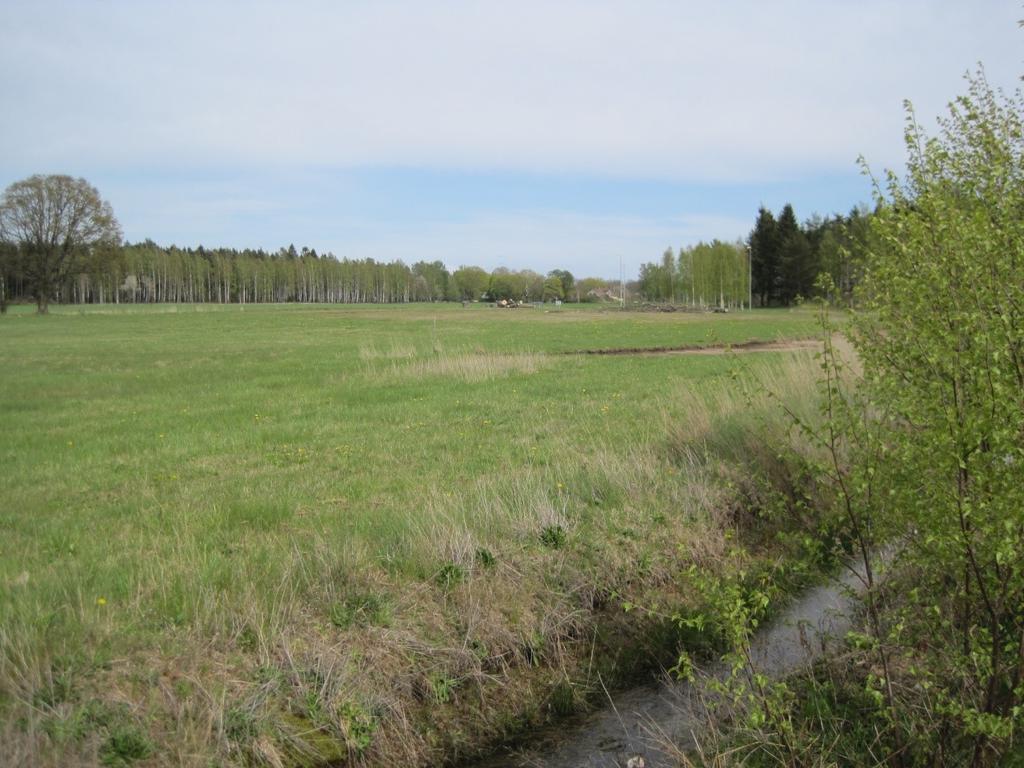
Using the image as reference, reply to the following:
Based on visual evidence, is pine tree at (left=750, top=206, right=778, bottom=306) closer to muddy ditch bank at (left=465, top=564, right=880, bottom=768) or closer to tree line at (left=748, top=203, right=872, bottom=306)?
tree line at (left=748, top=203, right=872, bottom=306)

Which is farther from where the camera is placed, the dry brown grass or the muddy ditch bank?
the dry brown grass

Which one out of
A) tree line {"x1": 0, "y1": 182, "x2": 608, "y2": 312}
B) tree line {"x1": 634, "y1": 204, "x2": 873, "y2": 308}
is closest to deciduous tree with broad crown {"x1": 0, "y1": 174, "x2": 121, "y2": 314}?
tree line {"x1": 0, "y1": 182, "x2": 608, "y2": 312}

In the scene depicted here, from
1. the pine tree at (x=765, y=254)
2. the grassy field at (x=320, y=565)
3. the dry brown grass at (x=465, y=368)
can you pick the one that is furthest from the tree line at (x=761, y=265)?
the grassy field at (x=320, y=565)

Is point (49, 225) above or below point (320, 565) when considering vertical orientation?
above

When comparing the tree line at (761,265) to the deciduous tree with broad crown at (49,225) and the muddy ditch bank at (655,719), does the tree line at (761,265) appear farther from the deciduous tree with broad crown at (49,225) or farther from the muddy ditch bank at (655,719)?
the muddy ditch bank at (655,719)

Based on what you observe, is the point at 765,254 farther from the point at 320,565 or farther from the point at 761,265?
the point at 320,565

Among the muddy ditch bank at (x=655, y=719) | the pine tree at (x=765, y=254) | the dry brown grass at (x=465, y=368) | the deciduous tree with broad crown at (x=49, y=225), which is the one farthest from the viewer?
the pine tree at (x=765, y=254)

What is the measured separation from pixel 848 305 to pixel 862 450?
1.36 m

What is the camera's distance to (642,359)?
96.7 feet

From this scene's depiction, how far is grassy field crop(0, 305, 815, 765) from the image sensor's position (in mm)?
5316

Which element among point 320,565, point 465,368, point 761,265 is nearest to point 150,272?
point 761,265

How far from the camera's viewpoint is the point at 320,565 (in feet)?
23.5

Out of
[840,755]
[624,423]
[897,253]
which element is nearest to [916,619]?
[840,755]

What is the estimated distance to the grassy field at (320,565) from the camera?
532 centimetres
